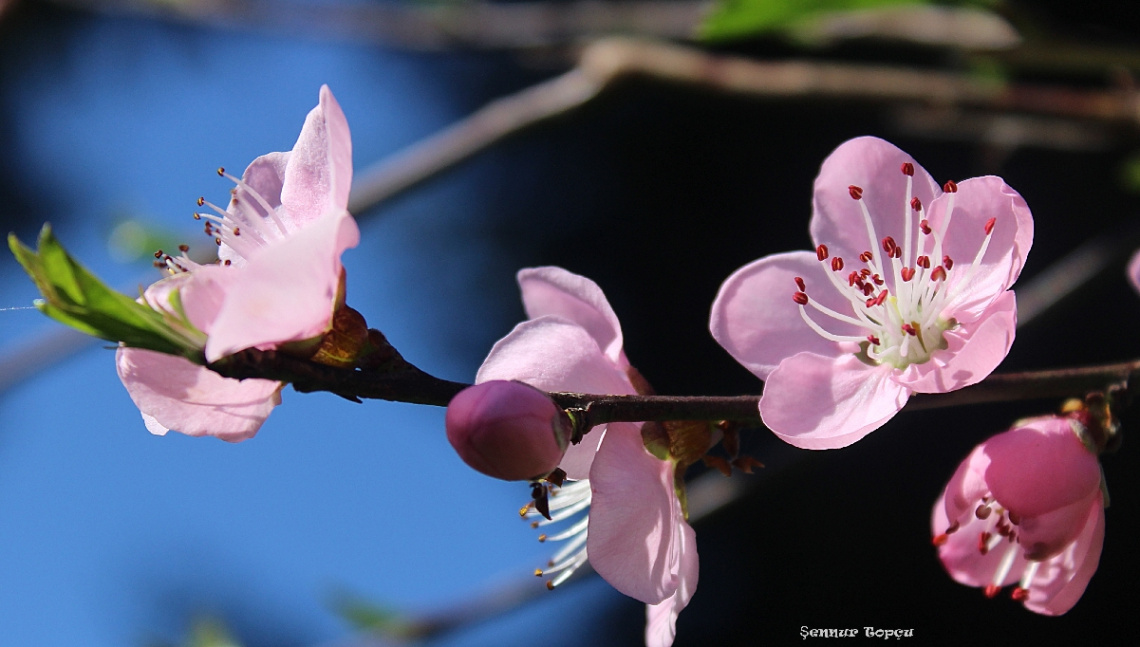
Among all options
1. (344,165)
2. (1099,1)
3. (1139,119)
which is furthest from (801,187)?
(344,165)

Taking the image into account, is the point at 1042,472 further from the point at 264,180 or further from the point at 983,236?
the point at 264,180

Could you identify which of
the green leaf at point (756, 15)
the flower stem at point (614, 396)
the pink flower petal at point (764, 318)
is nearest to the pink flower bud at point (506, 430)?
the flower stem at point (614, 396)

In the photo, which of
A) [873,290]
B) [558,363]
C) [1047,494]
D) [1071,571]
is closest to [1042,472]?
[1047,494]

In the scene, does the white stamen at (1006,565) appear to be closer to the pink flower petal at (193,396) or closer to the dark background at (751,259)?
the pink flower petal at (193,396)

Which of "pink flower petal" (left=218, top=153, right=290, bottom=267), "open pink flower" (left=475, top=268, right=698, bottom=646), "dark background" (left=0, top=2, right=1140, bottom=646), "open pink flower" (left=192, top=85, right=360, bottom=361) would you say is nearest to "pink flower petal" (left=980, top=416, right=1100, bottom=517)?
"open pink flower" (left=475, top=268, right=698, bottom=646)

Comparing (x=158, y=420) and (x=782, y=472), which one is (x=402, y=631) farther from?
(x=158, y=420)
